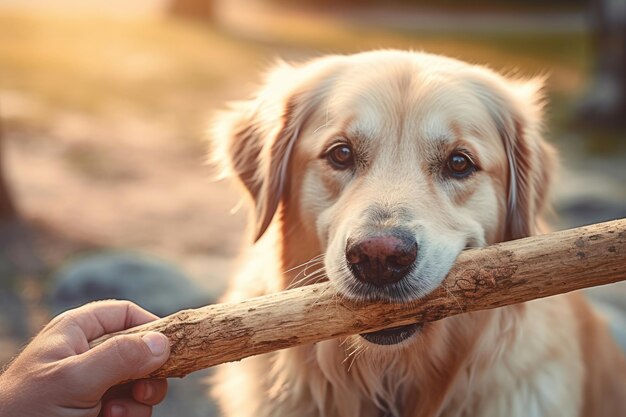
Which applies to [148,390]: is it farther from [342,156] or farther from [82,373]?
[342,156]

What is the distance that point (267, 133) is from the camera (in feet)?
12.1

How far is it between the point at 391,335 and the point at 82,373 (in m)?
1.03

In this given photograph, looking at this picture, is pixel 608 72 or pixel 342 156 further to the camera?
pixel 608 72

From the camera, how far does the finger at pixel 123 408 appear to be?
9.14 ft

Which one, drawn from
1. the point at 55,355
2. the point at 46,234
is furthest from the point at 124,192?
the point at 55,355

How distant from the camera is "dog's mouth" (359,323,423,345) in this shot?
290cm

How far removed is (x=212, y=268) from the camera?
6293 millimetres

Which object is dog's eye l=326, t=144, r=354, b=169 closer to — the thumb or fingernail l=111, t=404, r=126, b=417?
the thumb

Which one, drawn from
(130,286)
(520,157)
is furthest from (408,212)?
(130,286)

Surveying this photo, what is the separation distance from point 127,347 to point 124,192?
21.1ft

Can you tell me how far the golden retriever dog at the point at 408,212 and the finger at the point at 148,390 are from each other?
2.31 ft

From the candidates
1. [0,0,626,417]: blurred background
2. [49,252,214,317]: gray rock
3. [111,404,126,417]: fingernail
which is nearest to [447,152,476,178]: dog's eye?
[0,0,626,417]: blurred background

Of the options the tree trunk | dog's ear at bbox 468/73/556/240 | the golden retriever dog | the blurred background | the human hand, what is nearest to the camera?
the human hand

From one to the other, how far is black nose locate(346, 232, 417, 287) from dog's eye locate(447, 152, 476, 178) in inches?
21.4
